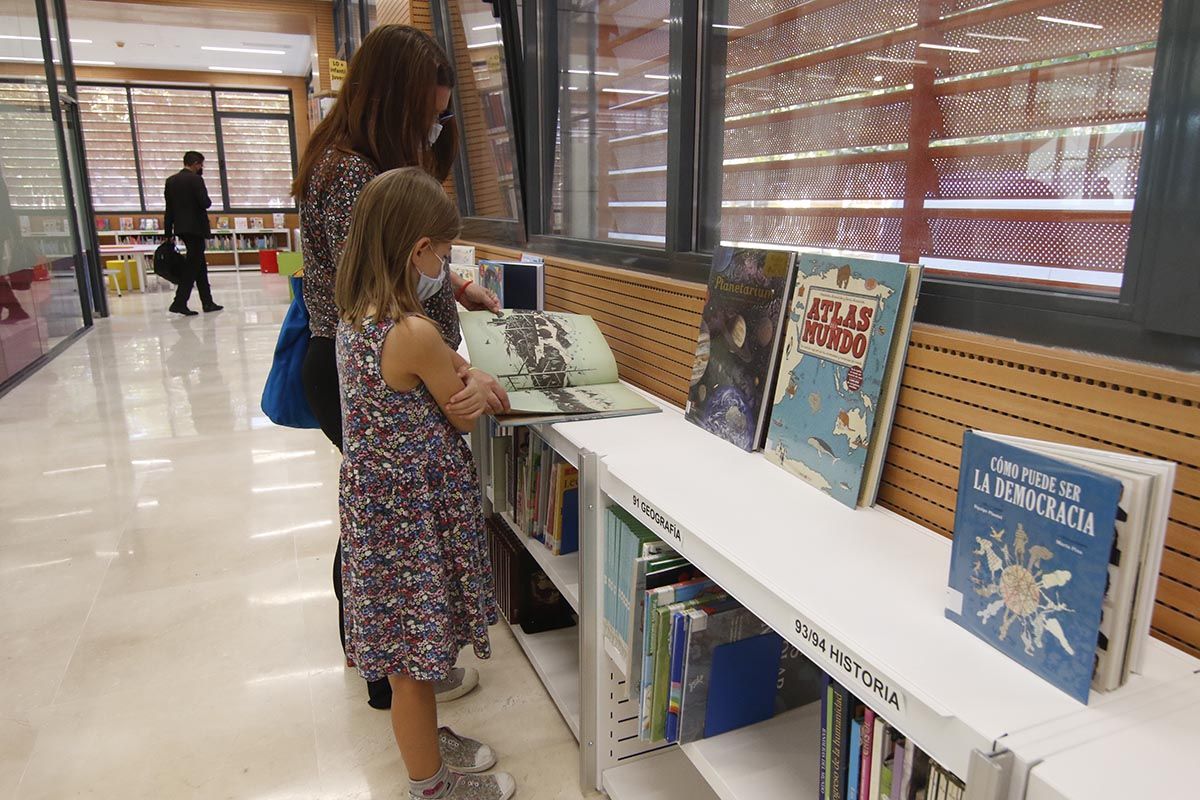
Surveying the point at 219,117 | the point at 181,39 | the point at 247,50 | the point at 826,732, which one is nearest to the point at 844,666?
the point at 826,732

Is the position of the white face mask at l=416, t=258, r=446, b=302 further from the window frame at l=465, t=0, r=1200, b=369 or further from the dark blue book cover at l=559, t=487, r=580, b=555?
the window frame at l=465, t=0, r=1200, b=369

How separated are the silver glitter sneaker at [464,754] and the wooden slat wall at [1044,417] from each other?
1121 millimetres

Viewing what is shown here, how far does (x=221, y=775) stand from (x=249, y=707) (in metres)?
0.26

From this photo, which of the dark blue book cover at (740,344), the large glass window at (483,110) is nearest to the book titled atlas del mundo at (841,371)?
the dark blue book cover at (740,344)

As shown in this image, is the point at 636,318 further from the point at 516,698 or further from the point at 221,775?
the point at 221,775

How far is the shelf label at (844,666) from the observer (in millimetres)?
821

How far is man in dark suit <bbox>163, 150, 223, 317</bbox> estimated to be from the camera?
9.09 m

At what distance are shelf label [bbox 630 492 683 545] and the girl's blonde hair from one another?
1.77ft

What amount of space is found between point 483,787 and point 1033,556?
1317 millimetres

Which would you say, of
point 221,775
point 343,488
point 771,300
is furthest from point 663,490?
point 221,775

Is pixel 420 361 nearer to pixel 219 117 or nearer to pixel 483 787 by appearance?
pixel 483 787

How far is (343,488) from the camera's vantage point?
1.50 metres

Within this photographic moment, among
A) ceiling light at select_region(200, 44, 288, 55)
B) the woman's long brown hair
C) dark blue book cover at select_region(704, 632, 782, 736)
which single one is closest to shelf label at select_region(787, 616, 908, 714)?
dark blue book cover at select_region(704, 632, 782, 736)

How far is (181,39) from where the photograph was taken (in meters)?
11.7
